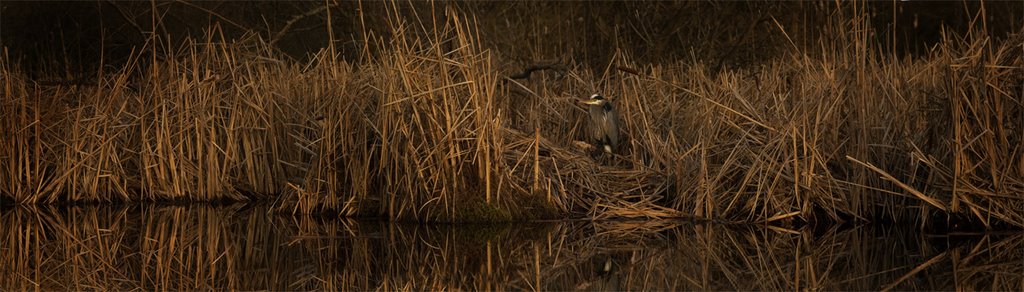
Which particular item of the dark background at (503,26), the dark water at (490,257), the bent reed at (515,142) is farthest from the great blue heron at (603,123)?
the dark background at (503,26)

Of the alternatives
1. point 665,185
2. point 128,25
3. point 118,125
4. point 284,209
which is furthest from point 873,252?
point 128,25

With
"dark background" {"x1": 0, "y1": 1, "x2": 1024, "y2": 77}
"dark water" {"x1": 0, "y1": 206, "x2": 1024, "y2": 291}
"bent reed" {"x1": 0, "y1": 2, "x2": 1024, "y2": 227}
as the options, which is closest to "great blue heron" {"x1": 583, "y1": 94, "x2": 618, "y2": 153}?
"bent reed" {"x1": 0, "y1": 2, "x2": 1024, "y2": 227}

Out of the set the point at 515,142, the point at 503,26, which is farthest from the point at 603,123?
the point at 503,26

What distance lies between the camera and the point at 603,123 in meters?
7.27

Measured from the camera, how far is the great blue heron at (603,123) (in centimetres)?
726

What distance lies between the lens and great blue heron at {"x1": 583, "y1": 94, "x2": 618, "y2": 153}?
7262mm

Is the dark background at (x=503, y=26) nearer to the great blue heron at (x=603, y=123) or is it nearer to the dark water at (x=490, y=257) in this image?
the great blue heron at (x=603, y=123)

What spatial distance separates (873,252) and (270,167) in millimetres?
4035

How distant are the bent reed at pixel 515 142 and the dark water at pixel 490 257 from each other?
0.75 feet

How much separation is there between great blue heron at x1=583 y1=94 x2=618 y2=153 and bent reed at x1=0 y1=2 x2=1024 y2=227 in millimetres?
120

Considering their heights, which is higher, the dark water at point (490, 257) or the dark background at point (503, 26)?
the dark background at point (503, 26)

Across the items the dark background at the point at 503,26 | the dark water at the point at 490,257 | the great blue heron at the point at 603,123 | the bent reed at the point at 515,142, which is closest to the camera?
the dark water at the point at 490,257

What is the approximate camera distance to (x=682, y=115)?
7777 millimetres

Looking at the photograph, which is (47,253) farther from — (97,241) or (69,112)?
(69,112)
